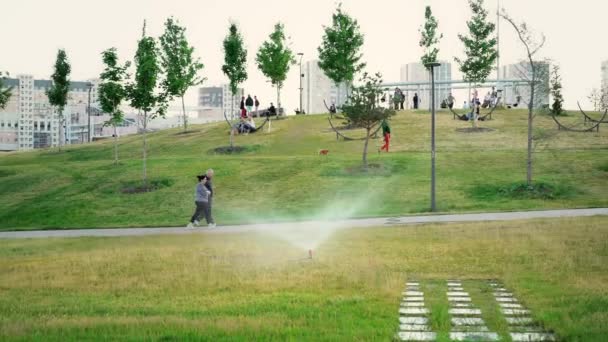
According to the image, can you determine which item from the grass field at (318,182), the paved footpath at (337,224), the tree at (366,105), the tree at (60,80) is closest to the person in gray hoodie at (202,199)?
the paved footpath at (337,224)

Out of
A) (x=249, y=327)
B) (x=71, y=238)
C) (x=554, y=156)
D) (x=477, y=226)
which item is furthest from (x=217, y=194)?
(x=249, y=327)

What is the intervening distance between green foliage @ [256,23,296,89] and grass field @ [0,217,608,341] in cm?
4625

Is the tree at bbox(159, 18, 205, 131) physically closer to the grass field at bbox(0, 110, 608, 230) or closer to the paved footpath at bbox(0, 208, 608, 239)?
the grass field at bbox(0, 110, 608, 230)

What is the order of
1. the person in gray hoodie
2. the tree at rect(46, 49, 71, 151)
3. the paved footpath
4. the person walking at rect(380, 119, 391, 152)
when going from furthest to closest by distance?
the tree at rect(46, 49, 71, 151)
the person walking at rect(380, 119, 391, 152)
the person in gray hoodie
the paved footpath

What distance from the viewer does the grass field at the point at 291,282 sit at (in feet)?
24.6

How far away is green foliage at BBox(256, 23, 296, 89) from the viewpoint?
63281mm

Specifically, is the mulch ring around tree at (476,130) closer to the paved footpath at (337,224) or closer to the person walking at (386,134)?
the person walking at (386,134)

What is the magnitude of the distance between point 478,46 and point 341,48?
14.0 m

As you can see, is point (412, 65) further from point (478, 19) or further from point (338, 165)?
point (338, 165)

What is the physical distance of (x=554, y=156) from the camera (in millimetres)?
36344

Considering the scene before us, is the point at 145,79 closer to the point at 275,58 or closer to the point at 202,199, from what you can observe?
the point at 202,199

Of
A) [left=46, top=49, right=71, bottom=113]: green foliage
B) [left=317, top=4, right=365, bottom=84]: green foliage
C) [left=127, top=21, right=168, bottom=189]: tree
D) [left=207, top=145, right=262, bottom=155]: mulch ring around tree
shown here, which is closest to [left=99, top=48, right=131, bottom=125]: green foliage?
[left=127, top=21, right=168, bottom=189]: tree

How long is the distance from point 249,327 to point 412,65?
166440 mm

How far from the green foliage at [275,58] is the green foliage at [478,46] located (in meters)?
17.7
